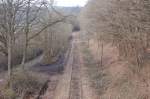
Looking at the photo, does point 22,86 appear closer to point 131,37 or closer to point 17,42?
point 131,37

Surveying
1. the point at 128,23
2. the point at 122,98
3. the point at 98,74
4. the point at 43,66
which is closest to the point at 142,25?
the point at 128,23

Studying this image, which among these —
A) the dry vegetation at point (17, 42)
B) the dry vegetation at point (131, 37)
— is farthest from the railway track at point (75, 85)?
the dry vegetation at point (17, 42)

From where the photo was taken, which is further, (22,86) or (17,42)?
(17,42)

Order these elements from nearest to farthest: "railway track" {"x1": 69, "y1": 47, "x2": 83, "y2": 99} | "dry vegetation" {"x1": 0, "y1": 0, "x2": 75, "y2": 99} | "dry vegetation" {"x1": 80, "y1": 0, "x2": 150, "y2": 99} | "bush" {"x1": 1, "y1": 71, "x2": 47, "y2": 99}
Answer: "dry vegetation" {"x1": 80, "y1": 0, "x2": 150, "y2": 99} → "bush" {"x1": 1, "y1": 71, "x2": 47, "y2": 99} → "railway track" {"x1": 69, "y1": 47, "x2": 83, "y2": 99} → "dry vegetation" {"x1": 0, "y1": 0, "x2": 75, "y2": 99}

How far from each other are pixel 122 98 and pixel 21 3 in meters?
10.8

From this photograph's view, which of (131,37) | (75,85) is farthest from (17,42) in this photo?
(131,37)

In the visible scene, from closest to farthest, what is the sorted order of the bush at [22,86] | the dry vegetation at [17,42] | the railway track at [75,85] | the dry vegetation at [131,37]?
1. the dry vegetation at [131,37]
2. the bush at [22,86]
3. the railway track at [75,85]
4. the dry vegetation at [17,42]

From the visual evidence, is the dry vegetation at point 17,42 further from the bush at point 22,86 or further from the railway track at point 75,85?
the railway track at point 75,85

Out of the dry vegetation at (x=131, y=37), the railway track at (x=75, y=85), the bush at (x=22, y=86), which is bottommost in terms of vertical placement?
the railway track at (x=75, y=85)

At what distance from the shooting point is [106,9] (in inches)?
855

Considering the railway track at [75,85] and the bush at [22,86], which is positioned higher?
the bush at [22,86]

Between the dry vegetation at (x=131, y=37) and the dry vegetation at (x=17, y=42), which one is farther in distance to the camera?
the dry vegetation at (x=17, y=42)

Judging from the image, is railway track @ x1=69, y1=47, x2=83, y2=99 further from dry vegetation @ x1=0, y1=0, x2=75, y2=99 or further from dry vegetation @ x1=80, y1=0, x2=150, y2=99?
dry vegetation @ x1=0, y1=0, x2=75, y2=99

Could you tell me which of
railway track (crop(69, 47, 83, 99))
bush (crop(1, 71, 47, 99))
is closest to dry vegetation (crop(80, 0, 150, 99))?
railway track (crop(69, 47, 83, 99))
